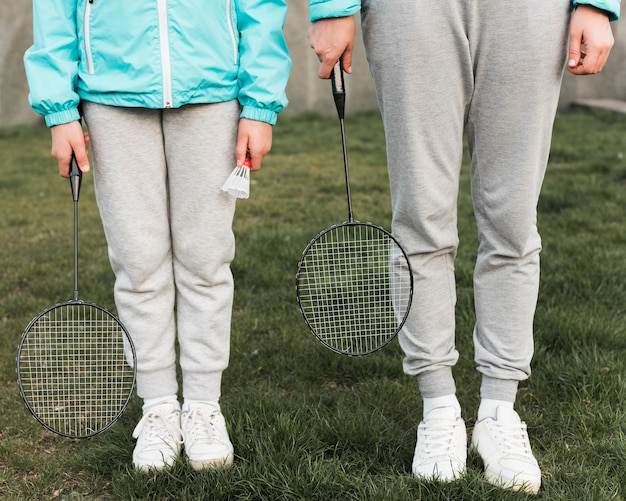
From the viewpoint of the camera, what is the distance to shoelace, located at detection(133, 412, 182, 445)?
227cm

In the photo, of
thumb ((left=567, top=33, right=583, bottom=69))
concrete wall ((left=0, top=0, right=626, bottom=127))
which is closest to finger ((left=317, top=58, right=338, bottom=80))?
thumb ((left=567, top=33, right=583, bottom=69))

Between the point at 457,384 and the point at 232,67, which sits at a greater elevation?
the point at 232,67

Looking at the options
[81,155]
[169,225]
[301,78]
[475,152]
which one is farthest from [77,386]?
[301,78]

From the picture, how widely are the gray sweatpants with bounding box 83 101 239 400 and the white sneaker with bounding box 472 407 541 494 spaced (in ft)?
2.48

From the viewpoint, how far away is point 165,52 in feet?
6.73

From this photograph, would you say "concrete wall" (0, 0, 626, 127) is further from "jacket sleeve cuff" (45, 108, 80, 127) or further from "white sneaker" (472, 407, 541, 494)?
"white sneaker" (472, 407, 541, 494)

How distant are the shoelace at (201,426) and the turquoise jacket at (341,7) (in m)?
1.12

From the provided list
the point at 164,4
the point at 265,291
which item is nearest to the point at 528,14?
the point at 164,4

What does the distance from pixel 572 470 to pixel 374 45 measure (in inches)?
48.4

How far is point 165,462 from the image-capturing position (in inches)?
87.4

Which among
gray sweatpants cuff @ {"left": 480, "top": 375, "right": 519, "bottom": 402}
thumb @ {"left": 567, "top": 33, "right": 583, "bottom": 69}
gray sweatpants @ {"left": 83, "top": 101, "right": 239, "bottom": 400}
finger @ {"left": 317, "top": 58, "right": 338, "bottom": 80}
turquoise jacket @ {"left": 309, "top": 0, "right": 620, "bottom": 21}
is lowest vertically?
gray sweatpants cuff @ {"left": 480, "top": 375, "right": 519, "bottom": 402}

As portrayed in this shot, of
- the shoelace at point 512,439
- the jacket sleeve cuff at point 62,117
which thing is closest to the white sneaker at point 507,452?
the shoelace at point 512,439

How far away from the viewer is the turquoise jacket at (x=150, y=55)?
2045mm

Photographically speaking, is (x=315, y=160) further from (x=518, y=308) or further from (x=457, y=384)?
(x=518, y=308)
